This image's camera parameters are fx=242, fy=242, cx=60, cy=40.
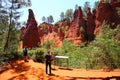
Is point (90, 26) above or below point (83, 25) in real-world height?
below

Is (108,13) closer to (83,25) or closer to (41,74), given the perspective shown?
(83,25)

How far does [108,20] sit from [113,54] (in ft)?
113

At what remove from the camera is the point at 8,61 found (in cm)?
2670

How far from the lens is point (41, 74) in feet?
64.7

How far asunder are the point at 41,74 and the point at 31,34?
Result: 47449 mm

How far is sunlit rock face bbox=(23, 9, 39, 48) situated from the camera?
2581 inches

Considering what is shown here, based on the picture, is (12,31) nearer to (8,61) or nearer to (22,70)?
(8,61)

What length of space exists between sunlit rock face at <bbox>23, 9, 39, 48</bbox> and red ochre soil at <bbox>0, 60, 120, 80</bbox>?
1570 inches

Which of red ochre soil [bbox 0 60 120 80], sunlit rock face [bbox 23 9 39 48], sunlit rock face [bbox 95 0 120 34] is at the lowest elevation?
red ochre soil [bbox 0 60 120 80]

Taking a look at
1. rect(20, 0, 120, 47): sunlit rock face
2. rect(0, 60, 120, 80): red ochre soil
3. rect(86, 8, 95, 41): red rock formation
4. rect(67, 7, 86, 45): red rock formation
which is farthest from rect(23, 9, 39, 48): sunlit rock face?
rect(0, 60, 120, 80): red ochre soil

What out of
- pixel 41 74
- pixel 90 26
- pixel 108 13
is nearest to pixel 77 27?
pixel 90 26

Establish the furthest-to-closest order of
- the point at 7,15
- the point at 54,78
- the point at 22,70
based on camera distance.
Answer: the point at 7,15 < the point at 22,70 < the point at 54,78

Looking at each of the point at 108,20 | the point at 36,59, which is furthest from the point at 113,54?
the point at 108,20

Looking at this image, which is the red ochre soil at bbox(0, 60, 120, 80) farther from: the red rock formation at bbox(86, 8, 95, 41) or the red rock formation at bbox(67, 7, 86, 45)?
the red rock formation at bbox(86, 8, 95, 41)
